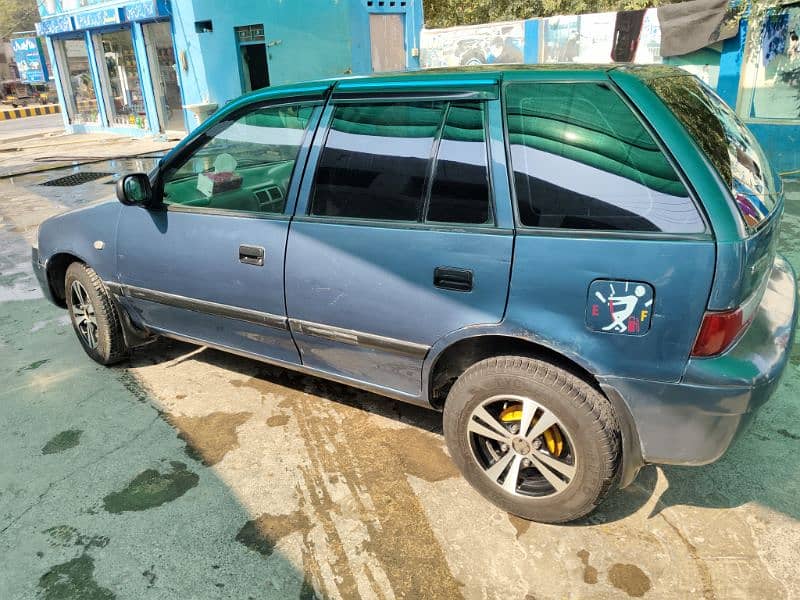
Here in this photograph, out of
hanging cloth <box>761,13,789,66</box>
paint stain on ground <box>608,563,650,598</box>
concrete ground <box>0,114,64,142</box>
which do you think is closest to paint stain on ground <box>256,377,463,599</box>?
paint stain on ground <box>608,563,650,598</box>

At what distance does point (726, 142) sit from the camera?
2357 millimetres

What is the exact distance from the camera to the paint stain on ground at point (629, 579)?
2166 millimetres

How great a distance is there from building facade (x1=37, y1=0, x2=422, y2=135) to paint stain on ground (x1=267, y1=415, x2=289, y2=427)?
451 inches

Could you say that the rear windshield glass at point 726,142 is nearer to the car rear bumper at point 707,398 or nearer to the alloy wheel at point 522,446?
the car rear bumper at point 707,398

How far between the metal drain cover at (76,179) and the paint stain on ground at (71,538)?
9.52 meters

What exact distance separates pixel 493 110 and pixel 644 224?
74cm

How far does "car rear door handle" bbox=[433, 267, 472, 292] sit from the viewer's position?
7.83ft

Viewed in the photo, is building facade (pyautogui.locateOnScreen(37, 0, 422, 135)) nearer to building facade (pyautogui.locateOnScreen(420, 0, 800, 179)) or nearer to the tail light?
building facade (pyautogui.locateOnScreen(420, 0, 800, 179))

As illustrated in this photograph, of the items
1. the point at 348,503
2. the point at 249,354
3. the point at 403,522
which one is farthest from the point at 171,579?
the point at 249,354

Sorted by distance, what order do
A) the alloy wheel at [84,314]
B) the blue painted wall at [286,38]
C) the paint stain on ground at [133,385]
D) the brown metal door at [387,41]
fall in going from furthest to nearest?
1. the brown metal door at [387,41]
2. the blue painted wall at [286,38]
3. the alloy wheel at [84,314]
4. the paint stain on ground at [133,385]

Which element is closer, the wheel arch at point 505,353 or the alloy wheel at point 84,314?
the wheel arch at point 505,353

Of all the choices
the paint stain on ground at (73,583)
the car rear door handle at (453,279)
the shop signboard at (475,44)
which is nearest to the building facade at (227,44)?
the shop signboard at (475,44)

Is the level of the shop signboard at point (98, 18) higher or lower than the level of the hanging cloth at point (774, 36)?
higher

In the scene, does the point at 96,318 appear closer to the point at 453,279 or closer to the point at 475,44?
the point at 453,279
